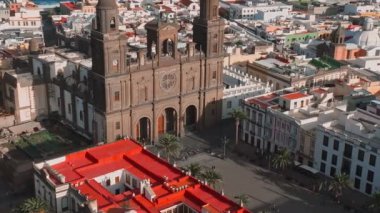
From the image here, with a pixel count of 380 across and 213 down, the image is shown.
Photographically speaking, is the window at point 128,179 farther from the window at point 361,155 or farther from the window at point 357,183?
the window at point 357,183

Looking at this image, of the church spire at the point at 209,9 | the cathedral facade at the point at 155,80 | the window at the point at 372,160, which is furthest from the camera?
the church spire at the point at 209,9

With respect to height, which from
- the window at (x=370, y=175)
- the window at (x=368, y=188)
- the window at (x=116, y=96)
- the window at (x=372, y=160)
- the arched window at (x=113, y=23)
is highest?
the arched window at (x=113, y=23)

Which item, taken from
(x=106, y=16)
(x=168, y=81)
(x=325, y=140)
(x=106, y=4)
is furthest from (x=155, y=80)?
(x=325, y=140)

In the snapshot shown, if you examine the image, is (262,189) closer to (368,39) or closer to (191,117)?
(191,117)

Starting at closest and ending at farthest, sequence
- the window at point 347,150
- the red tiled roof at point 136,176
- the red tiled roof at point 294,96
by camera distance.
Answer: the red tiled roof at point 136,176 → the window at point 347,150 → the red tiled roof at point 294,96

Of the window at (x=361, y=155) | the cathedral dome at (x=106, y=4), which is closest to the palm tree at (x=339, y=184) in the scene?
the window at (x=361, y=155)

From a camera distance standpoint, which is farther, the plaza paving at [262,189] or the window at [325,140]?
the window at [325,140]

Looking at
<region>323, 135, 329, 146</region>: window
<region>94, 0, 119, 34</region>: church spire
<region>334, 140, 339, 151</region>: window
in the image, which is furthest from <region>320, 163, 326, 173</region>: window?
<region>94, 0, 119, 34</region>: church spire

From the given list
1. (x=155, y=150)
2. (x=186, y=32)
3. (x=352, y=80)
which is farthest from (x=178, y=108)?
(x=186, y=32)
